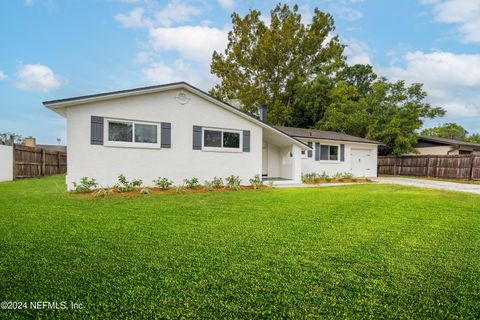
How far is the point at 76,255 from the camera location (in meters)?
3.24

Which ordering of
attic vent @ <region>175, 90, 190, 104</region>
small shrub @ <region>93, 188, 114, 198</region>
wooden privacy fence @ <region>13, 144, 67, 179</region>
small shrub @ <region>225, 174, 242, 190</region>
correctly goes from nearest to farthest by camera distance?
small shrub @ <region>93, 188, 114, 198</region> → attic vent @ <region>175, 90, 190, 104</region> → small shrub @ <region>225, 174, 242, 190</region> → wooden privacy fence @ <region>13, 144, 67, 179</region>

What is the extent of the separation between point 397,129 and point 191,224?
69.6ft

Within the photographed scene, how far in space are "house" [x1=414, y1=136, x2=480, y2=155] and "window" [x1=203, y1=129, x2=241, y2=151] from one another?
67.7 feet

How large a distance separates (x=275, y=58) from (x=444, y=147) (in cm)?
1795

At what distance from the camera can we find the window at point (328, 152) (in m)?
16.7

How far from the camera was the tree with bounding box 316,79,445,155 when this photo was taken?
21.2 meters

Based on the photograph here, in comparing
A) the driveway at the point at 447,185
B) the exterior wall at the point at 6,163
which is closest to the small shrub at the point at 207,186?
the driveway at the point at 447,185

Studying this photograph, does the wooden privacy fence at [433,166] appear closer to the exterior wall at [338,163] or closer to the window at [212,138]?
the exterior wall at [338,163]

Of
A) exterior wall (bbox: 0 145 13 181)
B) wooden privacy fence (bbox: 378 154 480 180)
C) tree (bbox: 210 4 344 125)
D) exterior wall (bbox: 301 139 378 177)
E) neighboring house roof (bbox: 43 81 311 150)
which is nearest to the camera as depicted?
neighboring house roof (bbox: 43 81 311 150)

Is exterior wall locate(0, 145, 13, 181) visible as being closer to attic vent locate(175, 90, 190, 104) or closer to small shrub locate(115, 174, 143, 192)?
small shrub locate(115, 174, 143, 192)

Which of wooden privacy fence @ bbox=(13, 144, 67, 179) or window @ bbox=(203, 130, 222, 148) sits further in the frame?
wooden privacy fence @ bbox=(13, 144, 67, 179)

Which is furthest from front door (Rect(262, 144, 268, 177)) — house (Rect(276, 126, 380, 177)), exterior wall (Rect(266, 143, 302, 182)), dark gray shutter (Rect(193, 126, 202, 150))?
dark gray shutter (Rect(193, 126, 202, 150))

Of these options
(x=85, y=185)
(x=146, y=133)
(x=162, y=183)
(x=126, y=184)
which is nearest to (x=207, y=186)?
(x=162, y=183)

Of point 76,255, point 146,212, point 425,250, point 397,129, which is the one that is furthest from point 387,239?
point 397,129
